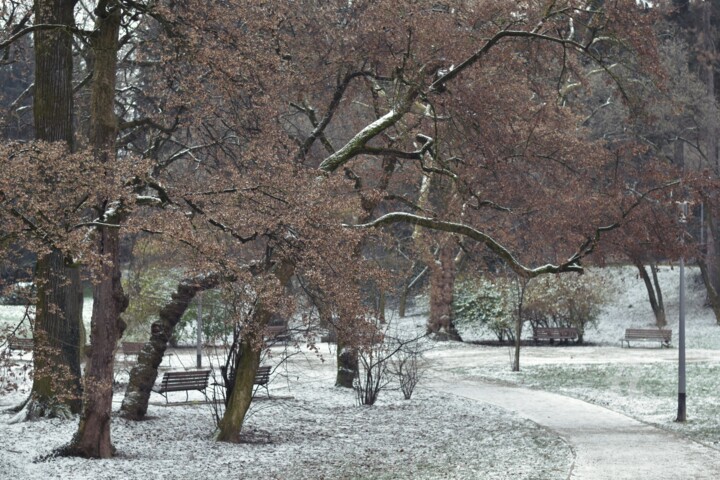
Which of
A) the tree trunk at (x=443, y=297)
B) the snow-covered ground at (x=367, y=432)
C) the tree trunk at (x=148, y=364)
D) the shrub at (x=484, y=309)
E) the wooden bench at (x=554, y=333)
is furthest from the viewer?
the shrub at (x=484, y=309)

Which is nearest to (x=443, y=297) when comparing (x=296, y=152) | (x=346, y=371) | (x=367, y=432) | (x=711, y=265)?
(x=346, y=371)

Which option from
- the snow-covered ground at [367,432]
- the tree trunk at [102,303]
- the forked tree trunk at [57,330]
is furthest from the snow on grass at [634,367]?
the forked tree trunk at [57,330]

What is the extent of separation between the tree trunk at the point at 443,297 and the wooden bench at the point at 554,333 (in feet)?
12.0

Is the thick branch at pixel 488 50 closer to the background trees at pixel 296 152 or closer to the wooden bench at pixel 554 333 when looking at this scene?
the background trees at pixel 296 152

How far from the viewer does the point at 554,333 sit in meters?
36.2

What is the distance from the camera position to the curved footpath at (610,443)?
11.9m

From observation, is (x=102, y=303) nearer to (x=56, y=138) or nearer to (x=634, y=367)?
(x=56, y=138)

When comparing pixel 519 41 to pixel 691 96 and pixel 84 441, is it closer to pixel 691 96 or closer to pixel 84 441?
pixel 84 441

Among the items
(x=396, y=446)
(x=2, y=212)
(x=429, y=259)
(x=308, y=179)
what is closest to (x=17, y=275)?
(x=2, y=212)

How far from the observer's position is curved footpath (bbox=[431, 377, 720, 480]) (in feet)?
39.0

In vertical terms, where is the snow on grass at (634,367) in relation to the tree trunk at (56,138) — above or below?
below

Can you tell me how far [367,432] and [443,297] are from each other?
19.5 metres

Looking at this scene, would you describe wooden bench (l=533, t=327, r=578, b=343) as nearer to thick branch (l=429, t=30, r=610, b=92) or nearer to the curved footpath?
the curved footpath

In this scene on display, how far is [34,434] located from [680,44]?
3264cm
